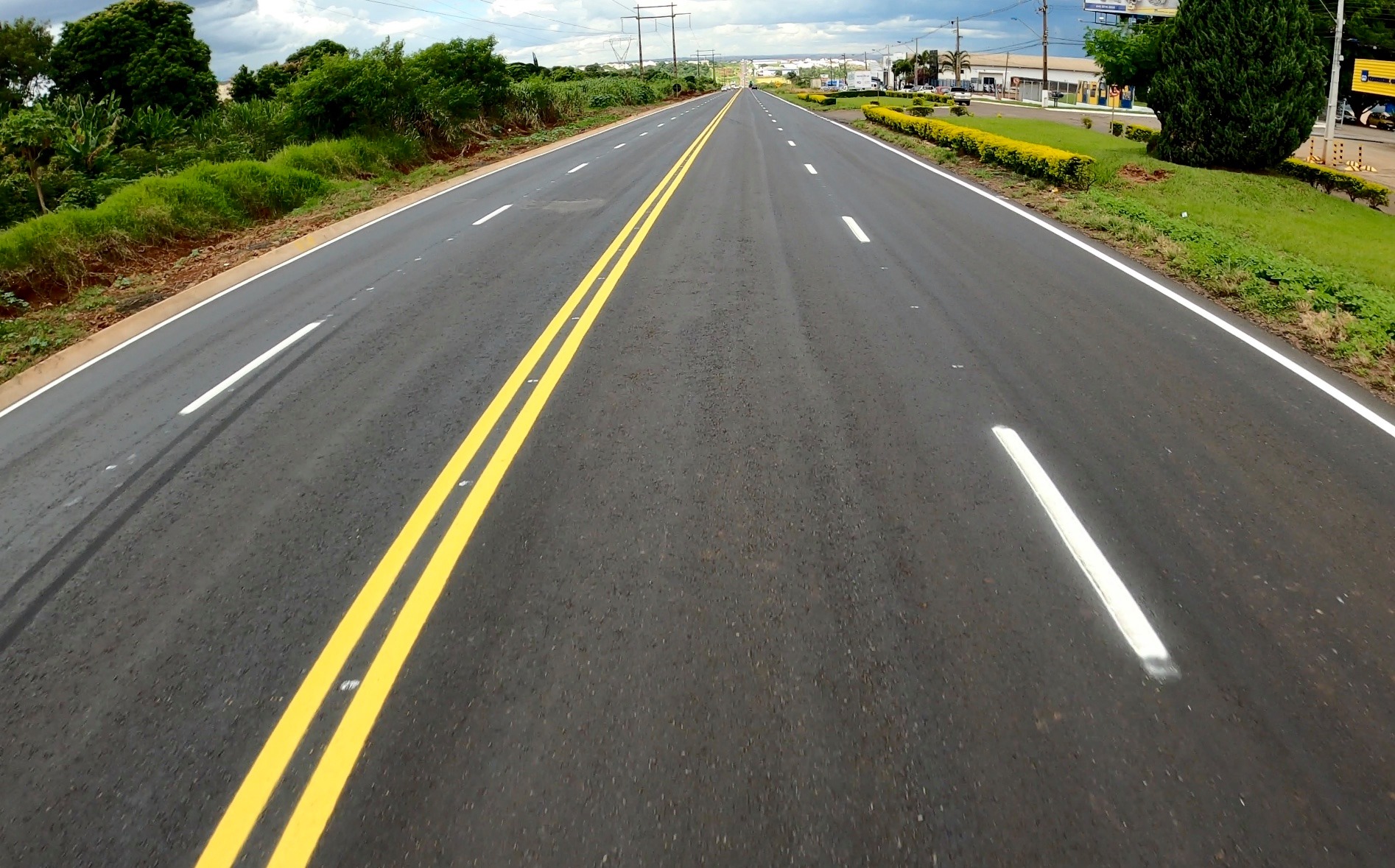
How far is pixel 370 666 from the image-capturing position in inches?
138

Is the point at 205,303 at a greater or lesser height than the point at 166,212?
lesser

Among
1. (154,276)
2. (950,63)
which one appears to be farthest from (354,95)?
(950,63)

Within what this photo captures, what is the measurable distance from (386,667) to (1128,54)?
3494cm

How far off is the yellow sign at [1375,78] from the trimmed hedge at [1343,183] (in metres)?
38.0

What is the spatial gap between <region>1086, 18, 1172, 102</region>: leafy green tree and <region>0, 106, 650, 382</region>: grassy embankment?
81.4 feet

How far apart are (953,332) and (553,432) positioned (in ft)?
12.6

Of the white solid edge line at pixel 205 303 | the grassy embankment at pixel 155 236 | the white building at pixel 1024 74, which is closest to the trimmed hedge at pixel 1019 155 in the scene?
the white solid edge line at pixel 205 303

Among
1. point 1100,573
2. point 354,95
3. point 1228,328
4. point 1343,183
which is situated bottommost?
point 1100,573

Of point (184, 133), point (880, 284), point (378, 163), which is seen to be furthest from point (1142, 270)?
point (184, 133)

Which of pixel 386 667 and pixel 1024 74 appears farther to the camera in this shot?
pixel 1024 74

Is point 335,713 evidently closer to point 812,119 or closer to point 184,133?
point 184,133

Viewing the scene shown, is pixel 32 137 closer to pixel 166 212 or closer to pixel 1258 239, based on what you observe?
pixel 166 212

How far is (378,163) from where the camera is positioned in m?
24.3

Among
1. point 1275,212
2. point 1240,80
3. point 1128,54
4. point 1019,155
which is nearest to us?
point 1275,212
